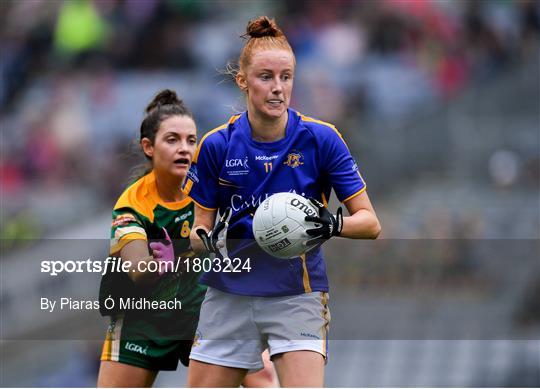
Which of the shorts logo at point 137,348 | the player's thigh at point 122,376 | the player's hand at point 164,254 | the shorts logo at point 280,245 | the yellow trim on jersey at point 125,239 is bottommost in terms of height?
the player's thigh at point 122,376

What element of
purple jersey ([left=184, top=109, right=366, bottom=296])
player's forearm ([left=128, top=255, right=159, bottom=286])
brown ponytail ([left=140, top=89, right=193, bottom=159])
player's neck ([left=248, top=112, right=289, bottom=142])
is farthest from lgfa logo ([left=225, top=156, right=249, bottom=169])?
brown ponytail ([left=140, top=89, right=193, bottom=159])

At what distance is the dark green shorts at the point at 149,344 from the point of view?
5.54 m

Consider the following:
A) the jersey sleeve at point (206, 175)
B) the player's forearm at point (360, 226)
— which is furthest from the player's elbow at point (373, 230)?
the jersey sleeve at point (206, 175)

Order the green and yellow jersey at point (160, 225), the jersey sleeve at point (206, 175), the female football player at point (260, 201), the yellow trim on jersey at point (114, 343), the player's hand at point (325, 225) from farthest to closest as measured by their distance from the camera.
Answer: the yellow trim on jersey at point (114, 343) < the green and yellow jersey at point (160, 225) < the jersey sleeve at point (206, 175) < the female football player at point (260, 201) < the player's hand at point (325, 225)

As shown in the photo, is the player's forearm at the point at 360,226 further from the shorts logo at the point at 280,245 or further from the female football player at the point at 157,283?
the female football player at the point at 157,283

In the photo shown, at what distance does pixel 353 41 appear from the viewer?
45.6 ft

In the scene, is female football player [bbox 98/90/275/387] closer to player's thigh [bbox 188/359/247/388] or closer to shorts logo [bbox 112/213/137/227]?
shorts logo [bbox 112/213/137/227]

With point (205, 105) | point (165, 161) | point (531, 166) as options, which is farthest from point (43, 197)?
point (165, 161)

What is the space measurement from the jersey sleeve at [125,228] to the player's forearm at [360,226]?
3.91 ft

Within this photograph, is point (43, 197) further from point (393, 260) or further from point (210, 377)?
point (210, 377)

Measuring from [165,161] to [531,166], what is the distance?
296 inches

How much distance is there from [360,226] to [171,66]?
1011cm

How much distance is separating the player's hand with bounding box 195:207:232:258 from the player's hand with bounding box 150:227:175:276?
2.11 ft

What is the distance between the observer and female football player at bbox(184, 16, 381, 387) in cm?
471
